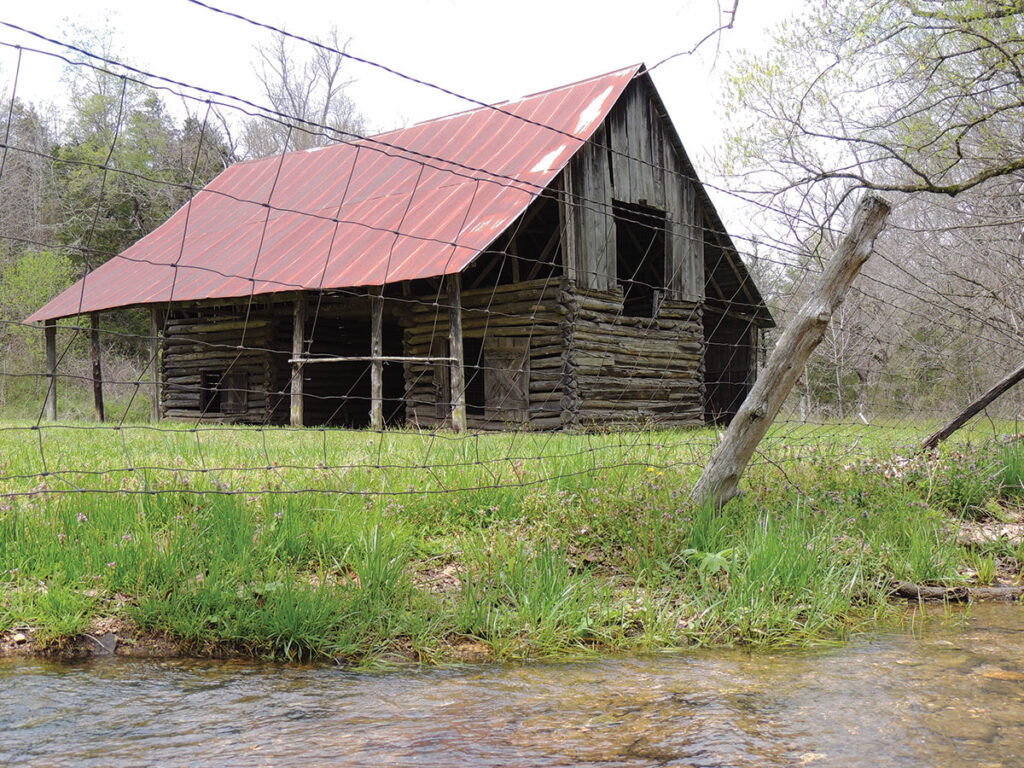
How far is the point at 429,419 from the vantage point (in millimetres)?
16625

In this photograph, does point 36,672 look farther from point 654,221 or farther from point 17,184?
point 17,184

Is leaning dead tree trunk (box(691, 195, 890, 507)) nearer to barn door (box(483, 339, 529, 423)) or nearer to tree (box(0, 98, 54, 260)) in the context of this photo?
barn door (box(483, 339, 529, 423))

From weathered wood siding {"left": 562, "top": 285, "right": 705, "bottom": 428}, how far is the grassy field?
25.7 ft

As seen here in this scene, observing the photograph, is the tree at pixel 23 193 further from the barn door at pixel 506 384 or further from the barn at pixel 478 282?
the barn door at pixel 506 384

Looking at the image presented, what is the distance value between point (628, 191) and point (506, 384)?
4278 millimetres

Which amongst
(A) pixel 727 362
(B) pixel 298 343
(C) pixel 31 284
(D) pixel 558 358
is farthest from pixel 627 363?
(C) pixel 31 284

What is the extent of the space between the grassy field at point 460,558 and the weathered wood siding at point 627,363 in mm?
7842

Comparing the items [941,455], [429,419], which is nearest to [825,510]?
[941,455]

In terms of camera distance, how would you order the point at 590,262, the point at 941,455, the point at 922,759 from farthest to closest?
the point at 590,262 → the point at 941,455 → the point at 922,759

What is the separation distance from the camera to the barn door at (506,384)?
15.2 metres

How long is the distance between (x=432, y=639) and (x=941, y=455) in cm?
543

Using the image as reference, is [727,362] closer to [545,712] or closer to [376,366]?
[376,366]

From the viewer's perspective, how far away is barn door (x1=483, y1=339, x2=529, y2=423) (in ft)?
49.9

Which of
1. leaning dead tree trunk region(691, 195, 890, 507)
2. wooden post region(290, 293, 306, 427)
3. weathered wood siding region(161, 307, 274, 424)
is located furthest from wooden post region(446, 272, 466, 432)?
leaning dead tree trunk region(691, 195, 890, 507)
